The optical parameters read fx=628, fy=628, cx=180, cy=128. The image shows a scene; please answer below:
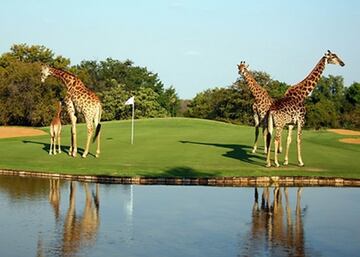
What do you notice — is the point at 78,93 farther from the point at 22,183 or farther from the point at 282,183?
the point at 282,183

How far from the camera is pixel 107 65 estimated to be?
103 metres

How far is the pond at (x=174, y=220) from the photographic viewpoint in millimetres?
13492

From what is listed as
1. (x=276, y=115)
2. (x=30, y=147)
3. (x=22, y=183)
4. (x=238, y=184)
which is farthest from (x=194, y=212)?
(x=30, y=147)

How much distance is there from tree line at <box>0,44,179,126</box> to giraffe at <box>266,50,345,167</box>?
144 feet

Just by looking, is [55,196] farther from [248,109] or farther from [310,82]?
[248,109]

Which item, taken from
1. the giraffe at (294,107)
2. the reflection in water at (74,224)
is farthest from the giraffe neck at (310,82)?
the reflection in water at (74,224)

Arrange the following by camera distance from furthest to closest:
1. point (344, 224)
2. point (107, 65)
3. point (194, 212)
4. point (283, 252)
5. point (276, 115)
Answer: point (107, 65) < point (276, 115) < point (194, 212) < point (344, 224) < point (283, 252)

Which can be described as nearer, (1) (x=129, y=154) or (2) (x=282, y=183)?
(2) (x=282, y=183)

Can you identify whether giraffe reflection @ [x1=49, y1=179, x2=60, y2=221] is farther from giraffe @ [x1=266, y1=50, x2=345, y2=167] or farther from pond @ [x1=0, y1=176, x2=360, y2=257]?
giraffe @ [x1=266, y1=50, x2=345, y2=167]

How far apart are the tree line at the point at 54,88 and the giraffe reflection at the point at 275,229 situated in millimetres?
51114

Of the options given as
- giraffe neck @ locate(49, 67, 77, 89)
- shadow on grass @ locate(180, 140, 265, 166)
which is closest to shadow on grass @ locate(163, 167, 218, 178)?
shadow on grass @ locate(180, 140, 265, 166)

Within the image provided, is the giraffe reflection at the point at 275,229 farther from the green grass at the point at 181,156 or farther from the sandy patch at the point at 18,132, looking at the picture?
the sandy patch at the point at 18,132

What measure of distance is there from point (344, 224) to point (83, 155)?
16174 mm

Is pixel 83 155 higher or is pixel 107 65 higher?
pixel 107 65
